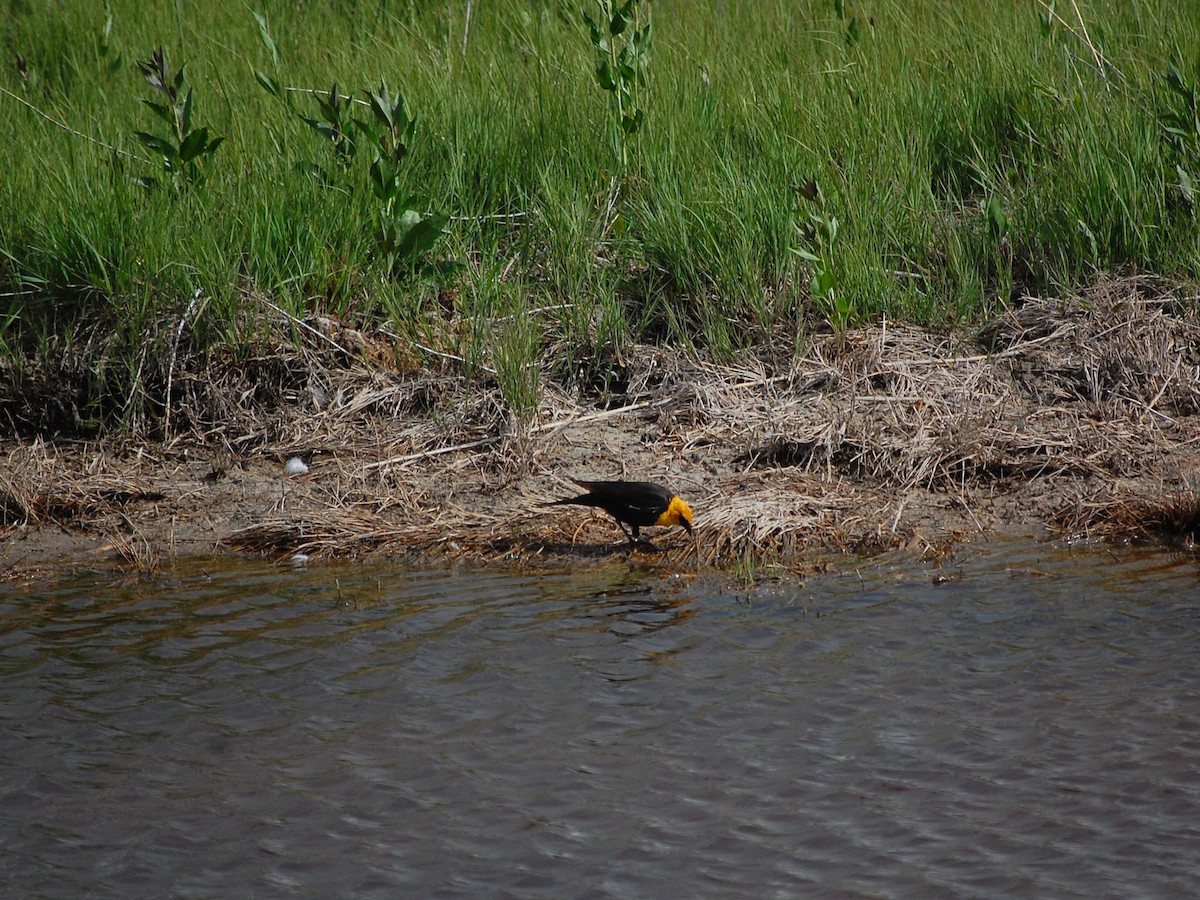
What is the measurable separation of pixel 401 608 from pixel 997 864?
8.53 feet

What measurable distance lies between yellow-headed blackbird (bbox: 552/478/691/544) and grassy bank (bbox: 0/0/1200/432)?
2.73 feet

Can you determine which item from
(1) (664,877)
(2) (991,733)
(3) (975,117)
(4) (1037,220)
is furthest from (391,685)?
(3) (975,117)

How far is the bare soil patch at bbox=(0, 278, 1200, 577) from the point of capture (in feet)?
18.8

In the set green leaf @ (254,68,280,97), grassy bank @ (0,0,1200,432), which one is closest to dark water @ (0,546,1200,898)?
grassy bank @ (0,0,1200,432)

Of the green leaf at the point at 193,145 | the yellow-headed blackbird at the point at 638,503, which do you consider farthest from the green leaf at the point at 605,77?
the yellow-headed blackbird at the point at 638,503

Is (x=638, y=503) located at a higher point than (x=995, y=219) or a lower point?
lower

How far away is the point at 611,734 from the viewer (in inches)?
165

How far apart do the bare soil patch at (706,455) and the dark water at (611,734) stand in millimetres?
339

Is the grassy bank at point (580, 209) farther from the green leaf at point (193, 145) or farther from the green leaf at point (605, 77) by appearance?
the green leaf at point (605, 77)

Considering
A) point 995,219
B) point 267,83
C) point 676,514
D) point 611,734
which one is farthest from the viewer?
point 267,83

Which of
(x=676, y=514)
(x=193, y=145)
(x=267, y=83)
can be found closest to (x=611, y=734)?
(x=676, y=514)

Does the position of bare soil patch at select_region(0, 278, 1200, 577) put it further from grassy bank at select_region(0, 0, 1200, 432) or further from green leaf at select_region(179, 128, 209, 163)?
green leaf at select_region(179, 128, 209, 163)

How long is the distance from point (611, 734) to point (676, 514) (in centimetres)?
149

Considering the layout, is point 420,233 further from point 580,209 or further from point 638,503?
point 638,503
